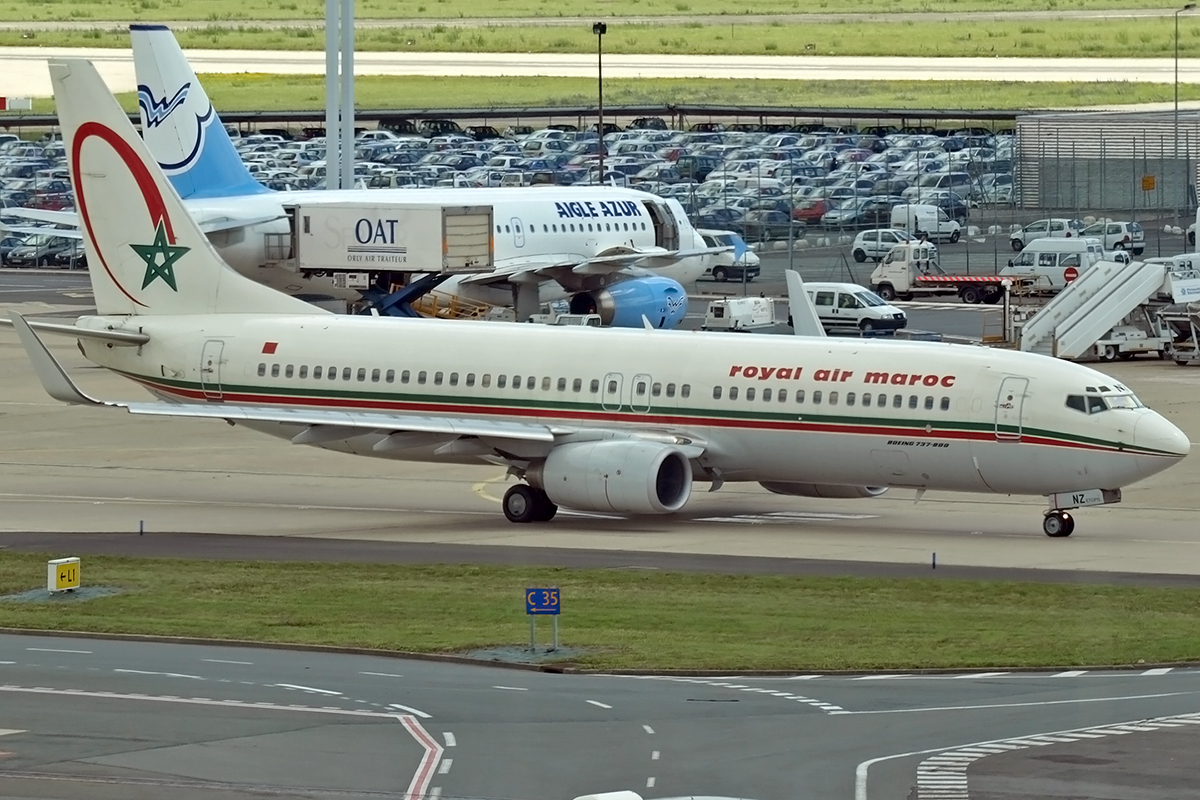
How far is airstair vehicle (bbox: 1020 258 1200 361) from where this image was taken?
7675cm

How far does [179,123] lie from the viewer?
79.2 meters

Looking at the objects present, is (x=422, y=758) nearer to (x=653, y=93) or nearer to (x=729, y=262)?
(x=729, y=262)

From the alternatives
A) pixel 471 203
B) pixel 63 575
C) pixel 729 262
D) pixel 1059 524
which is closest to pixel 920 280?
pixel 729 262

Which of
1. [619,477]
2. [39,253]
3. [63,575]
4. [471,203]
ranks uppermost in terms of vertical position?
[39,253]

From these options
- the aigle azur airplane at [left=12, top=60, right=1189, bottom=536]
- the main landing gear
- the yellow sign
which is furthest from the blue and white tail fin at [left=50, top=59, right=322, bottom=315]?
the yellow sign

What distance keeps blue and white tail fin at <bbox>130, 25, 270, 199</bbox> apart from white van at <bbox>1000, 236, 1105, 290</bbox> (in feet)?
113

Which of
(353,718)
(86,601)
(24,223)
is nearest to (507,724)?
(353,718)

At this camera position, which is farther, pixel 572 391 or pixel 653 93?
pixel 653 93

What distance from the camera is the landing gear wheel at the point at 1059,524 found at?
4450 centimetres

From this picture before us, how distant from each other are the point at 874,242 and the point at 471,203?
3318 centimetres

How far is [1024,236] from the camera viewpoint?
366 ft

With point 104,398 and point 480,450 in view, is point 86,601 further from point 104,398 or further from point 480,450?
point 104,398

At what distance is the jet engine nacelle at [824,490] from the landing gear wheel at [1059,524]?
3650mm

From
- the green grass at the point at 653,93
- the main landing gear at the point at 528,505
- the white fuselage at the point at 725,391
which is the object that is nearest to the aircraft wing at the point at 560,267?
the white fuselage at the point at 725,391
